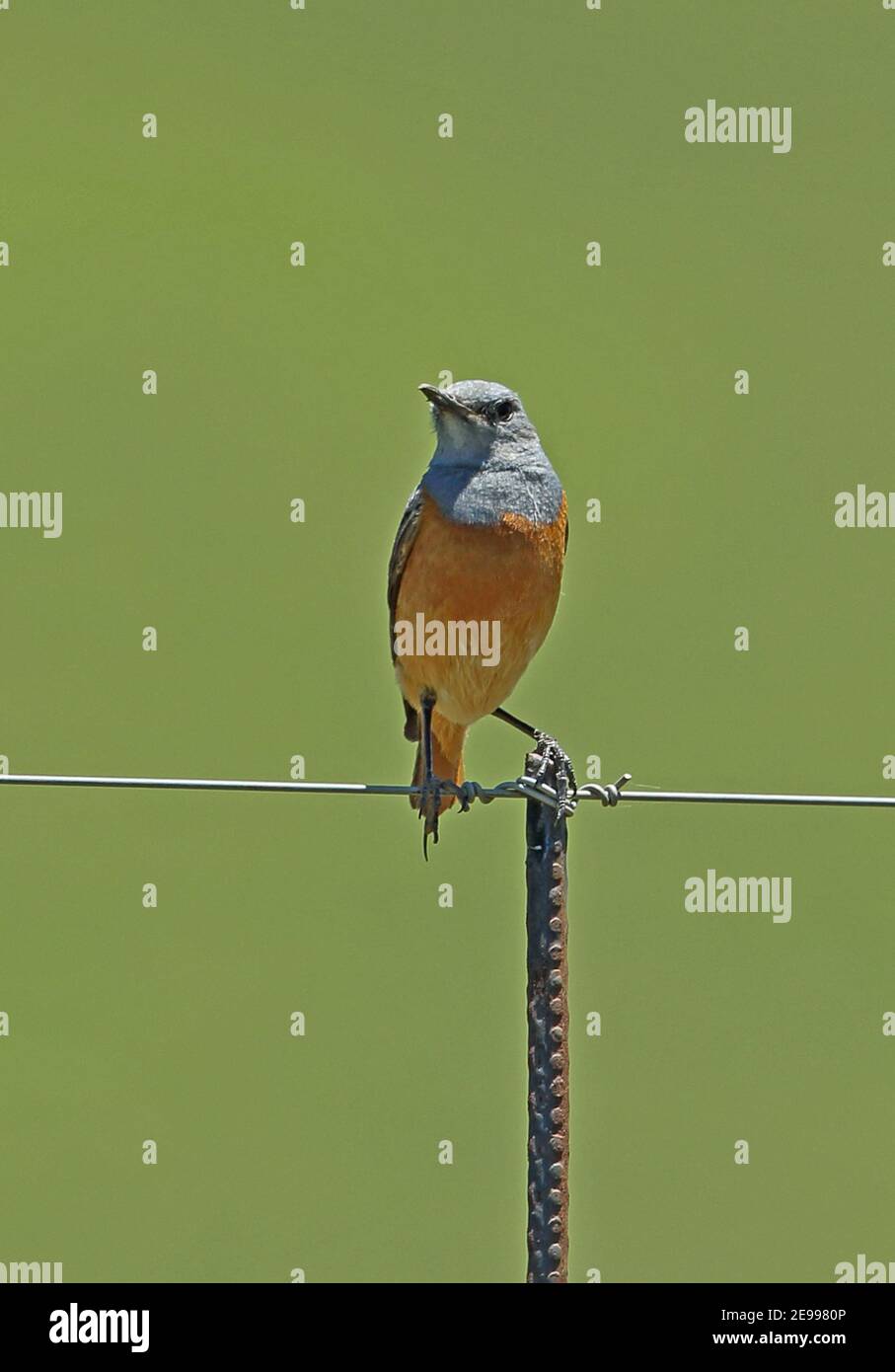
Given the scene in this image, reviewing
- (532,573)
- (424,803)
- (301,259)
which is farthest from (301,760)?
(301,259)

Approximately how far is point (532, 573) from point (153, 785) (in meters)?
2.30

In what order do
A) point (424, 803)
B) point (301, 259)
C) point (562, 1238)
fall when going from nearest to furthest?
1. point (562, 1238)
2. point (424, 803)
3. point (301, 259)

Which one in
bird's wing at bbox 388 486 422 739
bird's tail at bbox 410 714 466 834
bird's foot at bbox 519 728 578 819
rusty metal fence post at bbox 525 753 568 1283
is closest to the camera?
rusty metal fence post at bbox 525 753 568 1283

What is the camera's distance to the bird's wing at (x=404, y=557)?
28.1 feet

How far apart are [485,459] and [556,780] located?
6.62 ft

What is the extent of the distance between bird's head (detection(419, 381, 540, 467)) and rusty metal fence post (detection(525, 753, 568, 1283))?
7.53 ft

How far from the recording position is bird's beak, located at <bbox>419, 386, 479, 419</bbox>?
823 centimetres

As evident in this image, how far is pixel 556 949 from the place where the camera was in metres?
6.70

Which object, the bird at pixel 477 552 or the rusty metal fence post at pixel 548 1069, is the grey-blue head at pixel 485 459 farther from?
the rusty metal fence post at pixel 548 1069

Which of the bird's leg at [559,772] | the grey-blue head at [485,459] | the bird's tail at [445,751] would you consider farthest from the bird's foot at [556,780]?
the bird's tail at [445,751]

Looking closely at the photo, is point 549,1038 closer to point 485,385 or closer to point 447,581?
point 447,581

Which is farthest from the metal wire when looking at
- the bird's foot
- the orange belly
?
the orange belly

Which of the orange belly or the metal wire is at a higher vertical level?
the orange belly

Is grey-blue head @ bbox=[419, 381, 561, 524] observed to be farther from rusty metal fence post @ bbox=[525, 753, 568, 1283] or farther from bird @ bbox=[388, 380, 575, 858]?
rusty metal fence post @ bbox=[525, 753, 568, 1283]
